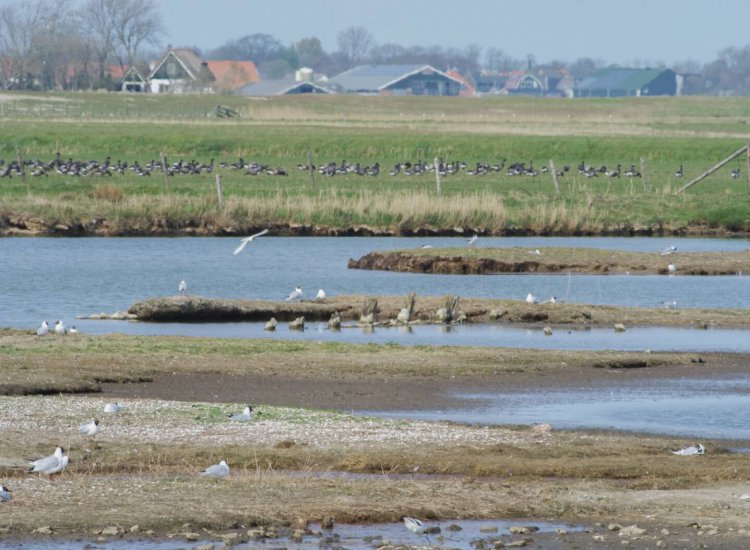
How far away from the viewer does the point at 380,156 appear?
72562mm

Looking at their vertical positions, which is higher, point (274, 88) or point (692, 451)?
point (692, 451)

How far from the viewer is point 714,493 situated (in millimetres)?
14469

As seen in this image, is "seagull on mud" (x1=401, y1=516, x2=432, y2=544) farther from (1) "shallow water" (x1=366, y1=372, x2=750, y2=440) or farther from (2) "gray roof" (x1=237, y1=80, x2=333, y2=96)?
(2) "gray roof" (x1=237, y1=80, x2=333, y2=96)

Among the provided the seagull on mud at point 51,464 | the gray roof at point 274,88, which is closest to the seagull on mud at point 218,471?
the seagull on mud at point 51,464

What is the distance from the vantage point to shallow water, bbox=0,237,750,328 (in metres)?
32.2

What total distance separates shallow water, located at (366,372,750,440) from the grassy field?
23670 millimetres

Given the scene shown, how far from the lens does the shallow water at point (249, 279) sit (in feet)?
106

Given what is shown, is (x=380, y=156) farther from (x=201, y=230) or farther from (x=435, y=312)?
(x=435, y=312)

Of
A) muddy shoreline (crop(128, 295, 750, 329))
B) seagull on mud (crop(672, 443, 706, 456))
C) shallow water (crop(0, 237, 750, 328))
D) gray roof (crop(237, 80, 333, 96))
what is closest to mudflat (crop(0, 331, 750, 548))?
seagull on mud (crop(672, 443, 706, 456))

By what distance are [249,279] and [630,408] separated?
16930 mm

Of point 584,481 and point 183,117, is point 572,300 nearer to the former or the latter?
point 584,481

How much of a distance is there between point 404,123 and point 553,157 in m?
21.4

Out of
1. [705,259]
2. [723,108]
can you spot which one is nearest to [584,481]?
[705,259]

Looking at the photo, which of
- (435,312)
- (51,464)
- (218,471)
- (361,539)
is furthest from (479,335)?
(361,539)
